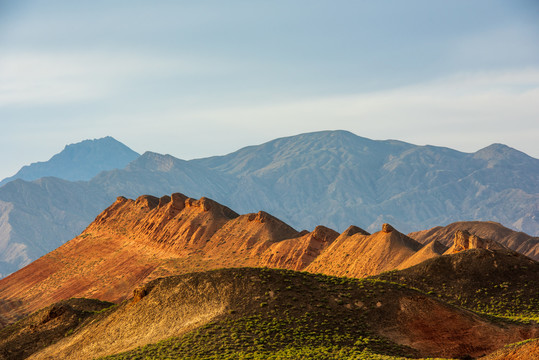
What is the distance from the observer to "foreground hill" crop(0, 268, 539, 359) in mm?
49969

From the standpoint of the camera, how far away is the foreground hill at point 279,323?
50.0 m

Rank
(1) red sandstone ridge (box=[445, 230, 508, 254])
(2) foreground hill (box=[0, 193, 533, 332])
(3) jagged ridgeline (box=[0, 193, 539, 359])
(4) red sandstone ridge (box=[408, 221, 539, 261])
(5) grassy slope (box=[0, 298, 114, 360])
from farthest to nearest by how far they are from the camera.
A: (4) red sandstone ridge (box=[408, 221, 539, 261])
(2) foreground hill (box=[0, 193, 533, 332])
(1) red sandstone ridge (box=[445, 230, 508, 254])
(5) grassy slope (box=[0, 298, 114, 360])
(3) jagged ridgeline (box=[0, 193, 539, 359])

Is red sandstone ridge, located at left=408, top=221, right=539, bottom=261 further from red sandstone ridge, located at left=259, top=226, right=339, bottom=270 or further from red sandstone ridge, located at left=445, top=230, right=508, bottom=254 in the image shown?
red sandstone ridge, located at left=445, top=230, right=508, bottom=254

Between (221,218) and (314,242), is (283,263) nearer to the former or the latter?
(314,242)

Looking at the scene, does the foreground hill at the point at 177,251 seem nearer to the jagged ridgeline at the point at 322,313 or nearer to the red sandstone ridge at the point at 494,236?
the jagged ridgeline at the point at 322,313

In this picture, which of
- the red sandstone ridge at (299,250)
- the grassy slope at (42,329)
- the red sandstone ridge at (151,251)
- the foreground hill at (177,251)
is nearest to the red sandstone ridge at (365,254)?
the foreground hill at (177,251)

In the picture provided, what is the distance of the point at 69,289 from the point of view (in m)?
128

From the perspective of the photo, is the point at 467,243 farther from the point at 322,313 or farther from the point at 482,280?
the point at 322,313

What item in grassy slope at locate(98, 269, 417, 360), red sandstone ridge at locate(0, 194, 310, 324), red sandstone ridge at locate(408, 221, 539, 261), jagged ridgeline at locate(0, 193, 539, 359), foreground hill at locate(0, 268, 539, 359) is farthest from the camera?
red sandstone ridge at locate(408, 221, 539, 261)

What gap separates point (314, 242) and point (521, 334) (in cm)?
6308

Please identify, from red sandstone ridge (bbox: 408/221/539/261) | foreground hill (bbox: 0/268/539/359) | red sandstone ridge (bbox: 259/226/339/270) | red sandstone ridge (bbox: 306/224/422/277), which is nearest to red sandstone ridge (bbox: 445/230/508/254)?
red sandstone ridge (bbox: 306/224/422/277)

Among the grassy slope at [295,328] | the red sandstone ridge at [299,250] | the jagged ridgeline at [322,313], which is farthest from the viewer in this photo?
the red sandstone ridge at [299,250]

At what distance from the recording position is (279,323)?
173 ft

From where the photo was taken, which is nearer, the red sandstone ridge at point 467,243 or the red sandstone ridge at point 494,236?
the red sandstone ridge at point 467,243
